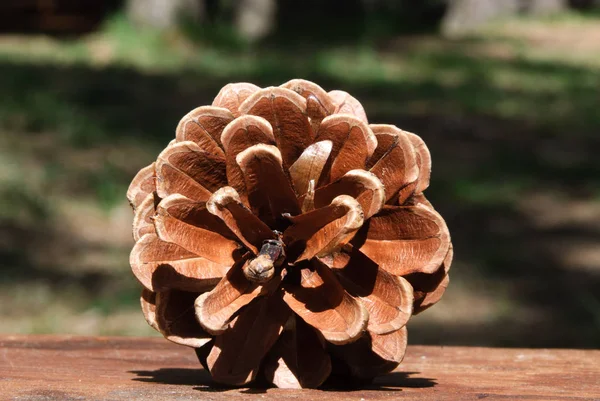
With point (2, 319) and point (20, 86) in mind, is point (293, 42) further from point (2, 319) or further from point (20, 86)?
point (2, 319)

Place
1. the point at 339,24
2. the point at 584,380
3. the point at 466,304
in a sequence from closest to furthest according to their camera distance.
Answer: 1. the point at 584,380
2. the point at 466,304
3. the point at 339,24

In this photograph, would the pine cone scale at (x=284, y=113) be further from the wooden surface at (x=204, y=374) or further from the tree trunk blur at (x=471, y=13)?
the tree trunk blur at (x=471, y=13)

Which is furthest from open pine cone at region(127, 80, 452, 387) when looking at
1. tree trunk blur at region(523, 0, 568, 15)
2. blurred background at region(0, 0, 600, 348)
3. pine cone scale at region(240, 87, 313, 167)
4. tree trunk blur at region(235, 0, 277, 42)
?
tree trunk blur at region(523, 0, 568, 15)

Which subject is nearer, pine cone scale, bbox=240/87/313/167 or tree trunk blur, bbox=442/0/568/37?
pine cone scale, bbox=240/87/313/167

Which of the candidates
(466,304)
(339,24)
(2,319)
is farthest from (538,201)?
(339,24)

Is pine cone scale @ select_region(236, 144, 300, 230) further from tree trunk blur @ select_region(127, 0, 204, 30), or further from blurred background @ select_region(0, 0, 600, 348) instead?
tree trunk blur @ select_region(127, 0, 204, 30)

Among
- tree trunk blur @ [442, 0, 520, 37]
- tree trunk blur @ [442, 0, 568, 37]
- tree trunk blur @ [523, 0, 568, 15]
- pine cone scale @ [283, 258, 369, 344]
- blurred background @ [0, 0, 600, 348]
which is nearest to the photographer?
pine cone scale @ [283, 258, 369, 344]
